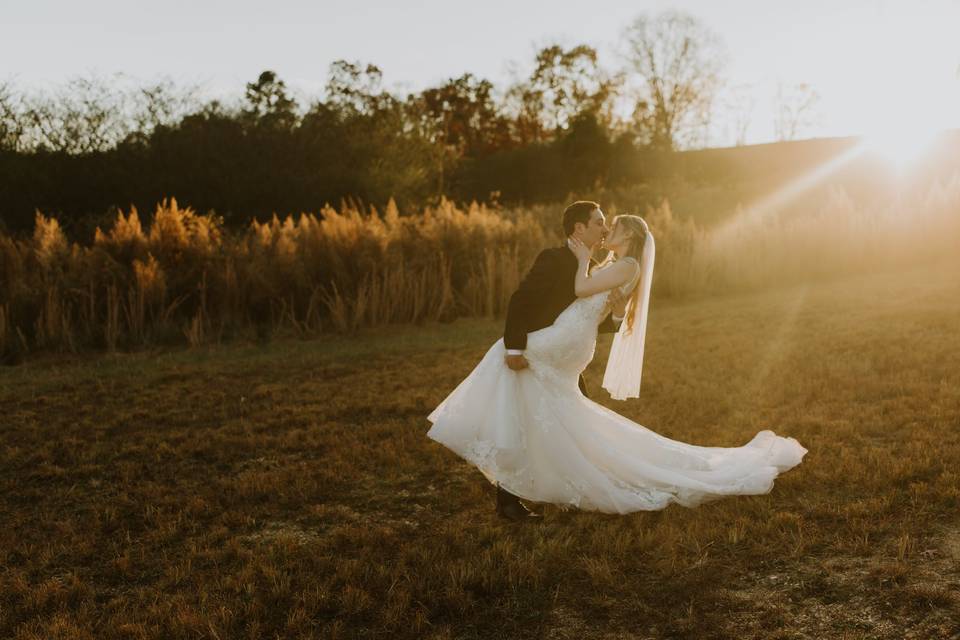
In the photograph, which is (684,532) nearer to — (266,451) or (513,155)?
(266,451)

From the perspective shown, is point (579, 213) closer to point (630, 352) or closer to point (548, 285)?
point (548, 285)

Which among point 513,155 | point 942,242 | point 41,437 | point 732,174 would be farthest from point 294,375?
point 732,174

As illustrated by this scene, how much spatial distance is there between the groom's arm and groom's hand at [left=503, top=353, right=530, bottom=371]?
3cm

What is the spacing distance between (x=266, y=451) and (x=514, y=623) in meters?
3.59

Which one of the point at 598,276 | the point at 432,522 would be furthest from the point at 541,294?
the point at 432,522

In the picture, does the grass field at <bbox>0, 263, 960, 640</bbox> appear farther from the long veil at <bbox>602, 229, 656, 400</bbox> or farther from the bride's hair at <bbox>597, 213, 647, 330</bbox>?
the bride's hair at <bbox>597, 213, 647, 330</bbox>

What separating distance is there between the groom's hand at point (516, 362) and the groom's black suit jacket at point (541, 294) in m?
0.06

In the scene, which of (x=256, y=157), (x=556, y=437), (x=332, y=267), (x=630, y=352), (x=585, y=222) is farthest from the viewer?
(x=256, y=157)

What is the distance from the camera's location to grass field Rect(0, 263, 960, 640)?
3.83m

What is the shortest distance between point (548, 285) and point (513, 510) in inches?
55.1

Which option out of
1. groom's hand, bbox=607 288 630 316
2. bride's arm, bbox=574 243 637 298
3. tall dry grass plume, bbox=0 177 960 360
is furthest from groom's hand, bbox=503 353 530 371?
tall dry grass plume, bbox=0 177 960 360

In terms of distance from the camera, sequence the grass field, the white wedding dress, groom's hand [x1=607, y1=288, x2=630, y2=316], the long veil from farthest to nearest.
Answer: the long veil < groom's hand [x1=607, y1=288, x2=630, y2=316] < the white wedding dress < the grass field

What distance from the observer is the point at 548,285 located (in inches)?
192

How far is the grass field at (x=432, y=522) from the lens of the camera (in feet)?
12.6
